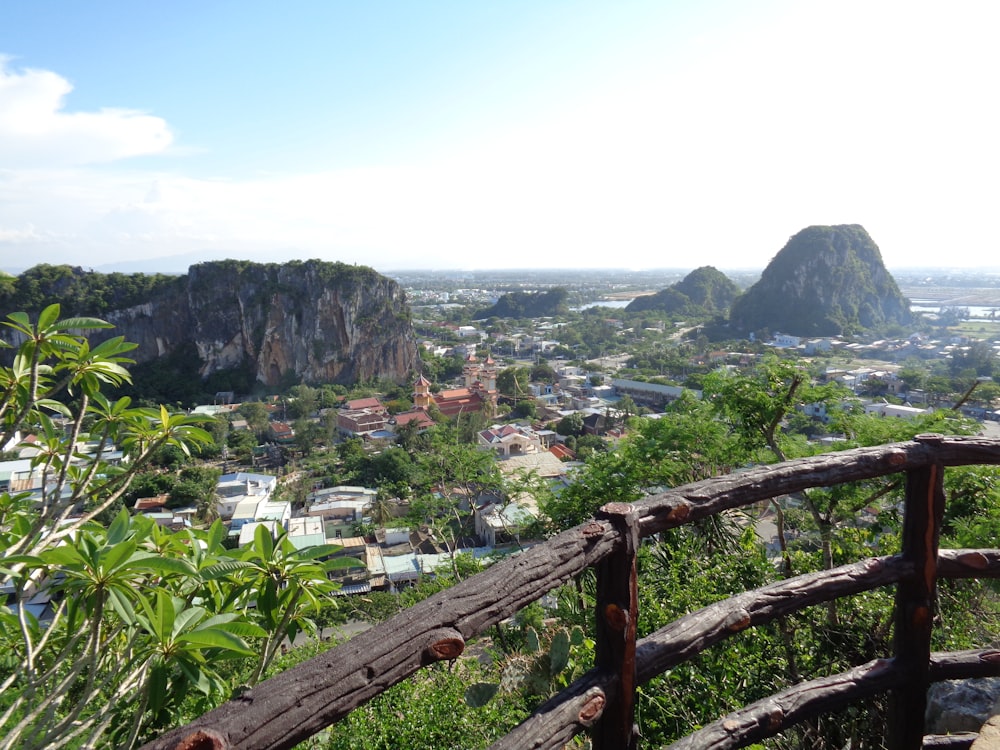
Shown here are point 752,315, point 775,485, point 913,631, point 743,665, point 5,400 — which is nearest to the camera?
point 775,485

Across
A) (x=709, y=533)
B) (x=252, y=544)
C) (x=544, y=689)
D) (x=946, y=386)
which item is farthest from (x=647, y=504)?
(x=946, y=386)

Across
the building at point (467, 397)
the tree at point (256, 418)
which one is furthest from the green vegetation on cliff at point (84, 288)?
the building at point (467, 397)

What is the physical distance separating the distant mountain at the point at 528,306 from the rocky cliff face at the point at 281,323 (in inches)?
1250

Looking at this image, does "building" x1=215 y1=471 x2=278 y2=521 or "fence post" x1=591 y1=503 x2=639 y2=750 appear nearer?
"fence post" x1=591 y1=503 x2=639 y2=750

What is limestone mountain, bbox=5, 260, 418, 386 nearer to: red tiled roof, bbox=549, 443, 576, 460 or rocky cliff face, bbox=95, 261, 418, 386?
rocky cliff face, bbox=95, 261, 418, 386

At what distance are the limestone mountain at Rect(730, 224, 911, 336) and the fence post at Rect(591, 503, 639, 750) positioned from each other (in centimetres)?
5246

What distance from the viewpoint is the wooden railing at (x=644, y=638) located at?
0.65 metres

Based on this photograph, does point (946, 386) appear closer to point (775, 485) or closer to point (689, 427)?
point (689, 427)

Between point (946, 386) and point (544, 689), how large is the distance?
87.0ft

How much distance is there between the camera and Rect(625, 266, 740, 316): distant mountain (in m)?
65.2

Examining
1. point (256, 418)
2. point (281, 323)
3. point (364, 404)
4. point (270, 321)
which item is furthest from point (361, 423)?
point (270, 321)

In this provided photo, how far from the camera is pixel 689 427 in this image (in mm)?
4449

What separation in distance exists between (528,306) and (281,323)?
39.1 m

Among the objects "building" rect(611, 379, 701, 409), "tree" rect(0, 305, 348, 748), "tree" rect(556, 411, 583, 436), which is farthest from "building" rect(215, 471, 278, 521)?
"building" rect(611, 379, 701, 409)
